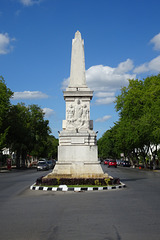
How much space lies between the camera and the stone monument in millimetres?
19875

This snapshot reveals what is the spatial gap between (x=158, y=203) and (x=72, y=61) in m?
12.6

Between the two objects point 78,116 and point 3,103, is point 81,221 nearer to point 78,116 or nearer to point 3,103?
point 78,116

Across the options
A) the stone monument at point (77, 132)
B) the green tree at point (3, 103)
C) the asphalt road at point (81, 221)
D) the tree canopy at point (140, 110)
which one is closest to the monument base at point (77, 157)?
the stone monument at point (77, 132)

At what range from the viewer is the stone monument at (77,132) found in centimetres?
1988

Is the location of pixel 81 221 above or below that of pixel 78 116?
below

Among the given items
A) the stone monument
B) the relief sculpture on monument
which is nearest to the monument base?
the stone monument

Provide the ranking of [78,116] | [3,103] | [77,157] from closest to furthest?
[77,157]
[78,116]
[3,103]

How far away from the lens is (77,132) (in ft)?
67.2

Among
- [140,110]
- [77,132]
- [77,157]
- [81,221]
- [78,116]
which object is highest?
[140,110]

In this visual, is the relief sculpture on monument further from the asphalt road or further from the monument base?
the asphalt road

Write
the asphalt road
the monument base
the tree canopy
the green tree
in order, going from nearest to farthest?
the asphalt road → the monument base → the tree canopy → the green tree

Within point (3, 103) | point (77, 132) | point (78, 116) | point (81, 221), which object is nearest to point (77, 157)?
point (77, 132)

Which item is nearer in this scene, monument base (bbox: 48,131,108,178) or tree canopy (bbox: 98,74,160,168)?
monument base (bbox: 48,131,108,178)

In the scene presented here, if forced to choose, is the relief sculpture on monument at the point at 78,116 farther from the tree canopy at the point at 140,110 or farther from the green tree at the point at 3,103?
the green tree at the point at 3,103
